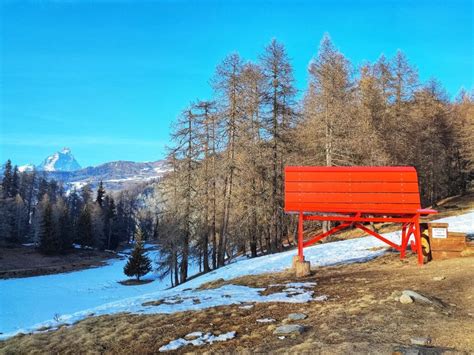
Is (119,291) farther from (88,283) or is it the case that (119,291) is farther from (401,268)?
(401,268)

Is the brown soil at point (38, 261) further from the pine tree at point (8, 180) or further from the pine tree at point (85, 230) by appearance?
the pine tree at point (8, 180)

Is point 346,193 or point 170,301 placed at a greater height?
point 346,193

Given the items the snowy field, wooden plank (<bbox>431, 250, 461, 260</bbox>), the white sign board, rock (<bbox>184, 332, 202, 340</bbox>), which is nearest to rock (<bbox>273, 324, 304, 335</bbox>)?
rock (<bbox>184, 332, 202, 340</bbox>)

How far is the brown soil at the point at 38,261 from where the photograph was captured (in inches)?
2066

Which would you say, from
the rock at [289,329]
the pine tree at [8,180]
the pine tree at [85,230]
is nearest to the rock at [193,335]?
the rock at [289,329]

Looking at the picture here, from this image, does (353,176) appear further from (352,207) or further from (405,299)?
(405,299)

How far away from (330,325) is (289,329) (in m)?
0.74

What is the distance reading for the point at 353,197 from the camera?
12.2 meters

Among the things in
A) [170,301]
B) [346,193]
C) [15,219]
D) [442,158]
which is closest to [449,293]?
[346,193]

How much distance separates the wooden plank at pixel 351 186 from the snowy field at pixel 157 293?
327 cm

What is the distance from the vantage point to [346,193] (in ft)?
40.1

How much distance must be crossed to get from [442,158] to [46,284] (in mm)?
47687

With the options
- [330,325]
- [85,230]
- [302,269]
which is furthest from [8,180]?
[330,325]

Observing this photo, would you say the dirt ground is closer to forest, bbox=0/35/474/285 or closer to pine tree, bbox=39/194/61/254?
forest, bbox=0/35/474/285
